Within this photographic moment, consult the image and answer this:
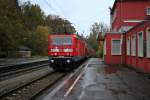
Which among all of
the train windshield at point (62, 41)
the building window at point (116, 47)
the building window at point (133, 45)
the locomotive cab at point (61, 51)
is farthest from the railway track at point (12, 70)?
the building window at point (116, 47)

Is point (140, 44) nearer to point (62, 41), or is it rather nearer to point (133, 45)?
point (133, 45)

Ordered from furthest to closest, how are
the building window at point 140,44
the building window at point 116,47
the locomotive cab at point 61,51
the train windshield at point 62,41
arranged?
the building window at point 116,47 < the train windshield at point 62,41 < the locomotive cab at point 61,51 < the building window at point 140,44

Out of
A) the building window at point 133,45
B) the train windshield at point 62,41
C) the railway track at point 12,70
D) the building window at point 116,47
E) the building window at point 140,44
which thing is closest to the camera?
the railway track at point 12,70

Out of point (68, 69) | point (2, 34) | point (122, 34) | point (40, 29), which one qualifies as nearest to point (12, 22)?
point (2, 34)

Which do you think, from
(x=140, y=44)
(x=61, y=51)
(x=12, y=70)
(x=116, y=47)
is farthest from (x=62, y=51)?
(x=116, y=47)

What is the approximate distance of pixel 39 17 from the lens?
126m

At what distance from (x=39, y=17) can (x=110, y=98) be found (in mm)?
114723

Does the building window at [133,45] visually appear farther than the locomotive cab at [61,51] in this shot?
Yes

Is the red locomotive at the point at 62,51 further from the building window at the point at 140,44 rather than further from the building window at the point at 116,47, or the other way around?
the building window at the point at 116,47

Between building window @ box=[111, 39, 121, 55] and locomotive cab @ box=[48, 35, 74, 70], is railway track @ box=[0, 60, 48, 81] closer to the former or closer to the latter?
locomotive cab @ box=[48, 35, 74, 70]

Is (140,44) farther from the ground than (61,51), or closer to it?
farther from the ground

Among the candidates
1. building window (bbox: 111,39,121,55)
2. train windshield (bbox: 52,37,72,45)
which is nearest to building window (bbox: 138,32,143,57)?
train windshield (bbox: 52,37,72,45)

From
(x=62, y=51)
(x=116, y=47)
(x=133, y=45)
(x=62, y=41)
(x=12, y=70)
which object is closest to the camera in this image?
(x=62, y=51)

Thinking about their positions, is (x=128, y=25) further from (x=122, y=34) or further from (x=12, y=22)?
(x=12, y=22)
